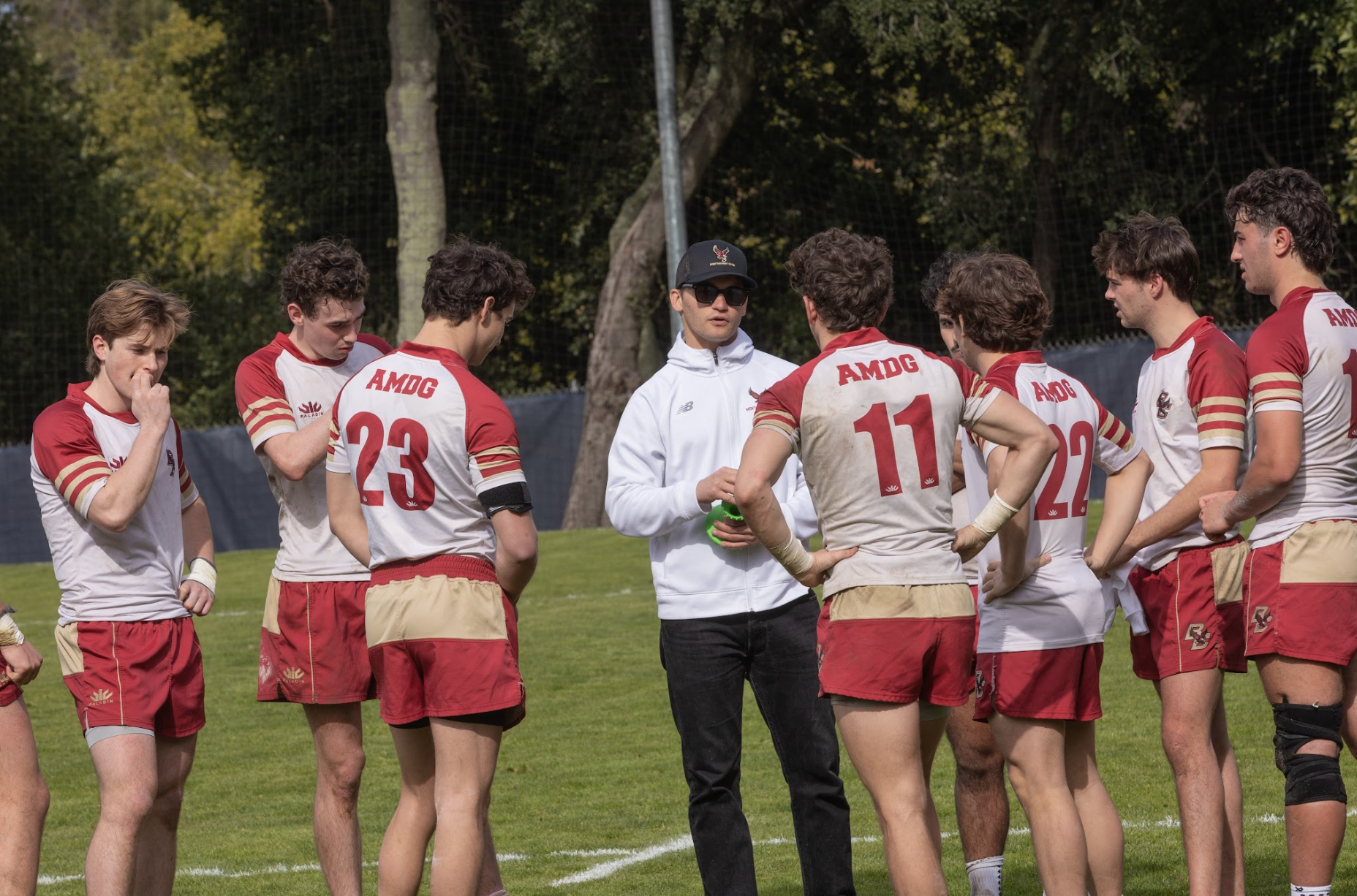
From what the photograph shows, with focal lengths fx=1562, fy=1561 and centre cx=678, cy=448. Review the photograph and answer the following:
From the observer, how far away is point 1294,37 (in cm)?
2250

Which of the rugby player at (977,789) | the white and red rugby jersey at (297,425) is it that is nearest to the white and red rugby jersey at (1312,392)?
the rugby player at (977,789)

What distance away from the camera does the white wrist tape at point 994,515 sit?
4473 millimetres

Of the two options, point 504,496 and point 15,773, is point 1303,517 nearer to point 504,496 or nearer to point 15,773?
point 504,496

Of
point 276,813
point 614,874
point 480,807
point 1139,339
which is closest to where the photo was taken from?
point 480,807

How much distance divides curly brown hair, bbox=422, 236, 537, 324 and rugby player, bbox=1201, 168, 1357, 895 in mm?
2264

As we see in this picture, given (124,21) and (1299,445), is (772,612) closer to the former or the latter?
(1299,445)

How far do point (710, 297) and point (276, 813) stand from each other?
14.4ft

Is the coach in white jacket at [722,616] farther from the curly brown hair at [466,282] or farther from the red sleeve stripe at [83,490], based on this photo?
the red sleeve stripe at [83,490]

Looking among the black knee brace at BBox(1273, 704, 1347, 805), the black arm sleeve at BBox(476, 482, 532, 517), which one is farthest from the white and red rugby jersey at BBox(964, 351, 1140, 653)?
the black arm sleeve at BBox(476, 482, 532, 517)

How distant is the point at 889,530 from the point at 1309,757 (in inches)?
60.5

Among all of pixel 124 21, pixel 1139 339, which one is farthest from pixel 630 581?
pixel 124 21

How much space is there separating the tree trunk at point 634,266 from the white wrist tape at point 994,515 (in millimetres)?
18296

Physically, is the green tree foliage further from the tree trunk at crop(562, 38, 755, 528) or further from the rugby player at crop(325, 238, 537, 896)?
the rugby player at crop(325, 238, 537, 896)

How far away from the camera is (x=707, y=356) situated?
534 centimetres
